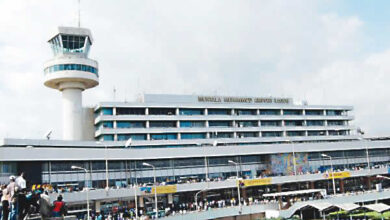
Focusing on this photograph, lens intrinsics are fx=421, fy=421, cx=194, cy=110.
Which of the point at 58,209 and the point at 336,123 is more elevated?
the point at 336,123

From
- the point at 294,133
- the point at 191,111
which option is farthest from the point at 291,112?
the point at 191,111

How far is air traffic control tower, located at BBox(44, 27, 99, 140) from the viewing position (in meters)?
67.9

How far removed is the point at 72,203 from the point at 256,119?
4431 centimetres

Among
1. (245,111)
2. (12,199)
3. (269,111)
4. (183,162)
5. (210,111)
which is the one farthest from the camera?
(269,111)

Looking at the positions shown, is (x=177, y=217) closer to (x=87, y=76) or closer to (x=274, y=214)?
(x=274, y=214)

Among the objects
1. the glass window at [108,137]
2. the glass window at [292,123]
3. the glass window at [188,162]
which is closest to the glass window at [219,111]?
the glass window at [188,162]

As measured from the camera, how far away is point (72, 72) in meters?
67.8

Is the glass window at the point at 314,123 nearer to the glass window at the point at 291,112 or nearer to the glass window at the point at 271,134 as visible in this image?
the glass window at the point at 291,112

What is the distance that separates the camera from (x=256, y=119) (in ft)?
289

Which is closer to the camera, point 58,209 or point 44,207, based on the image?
point 44,207

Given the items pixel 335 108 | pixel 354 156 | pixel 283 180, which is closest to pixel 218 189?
pixel 283 180

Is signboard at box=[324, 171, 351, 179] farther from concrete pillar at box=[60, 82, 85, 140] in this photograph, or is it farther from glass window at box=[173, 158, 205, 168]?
concrete pillar at box=[60, 82, 85, 140]

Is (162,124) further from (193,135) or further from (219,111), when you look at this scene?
(219,111)

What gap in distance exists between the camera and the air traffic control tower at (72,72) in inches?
2672
